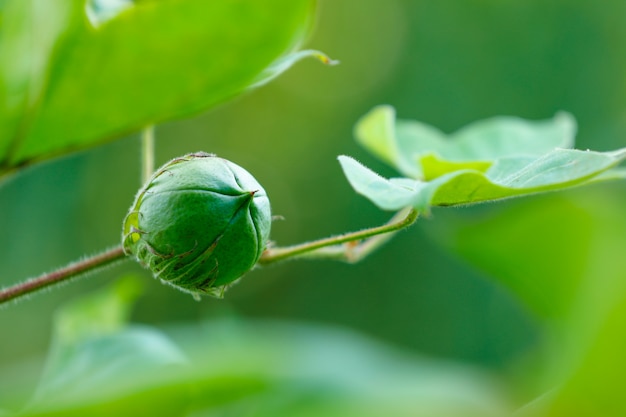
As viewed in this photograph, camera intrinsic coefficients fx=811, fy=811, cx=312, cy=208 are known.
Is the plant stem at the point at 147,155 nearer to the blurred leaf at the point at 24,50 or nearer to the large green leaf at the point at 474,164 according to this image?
the blurred leaf at the point at 24,50

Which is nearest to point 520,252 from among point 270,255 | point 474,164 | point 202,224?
point 474,164

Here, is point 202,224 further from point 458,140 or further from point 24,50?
point 458,140

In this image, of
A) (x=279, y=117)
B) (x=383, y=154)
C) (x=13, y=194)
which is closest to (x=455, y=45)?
(x=279, y=117)

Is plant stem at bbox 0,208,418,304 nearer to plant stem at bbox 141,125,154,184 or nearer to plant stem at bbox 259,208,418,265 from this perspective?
plant stem at bbox 259,208,418,265

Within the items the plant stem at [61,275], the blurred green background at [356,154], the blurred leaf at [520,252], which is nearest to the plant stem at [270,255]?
the plant stem at [61,275]

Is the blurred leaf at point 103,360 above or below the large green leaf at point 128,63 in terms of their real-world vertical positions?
below

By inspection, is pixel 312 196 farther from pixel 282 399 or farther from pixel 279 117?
pixel 282 399
